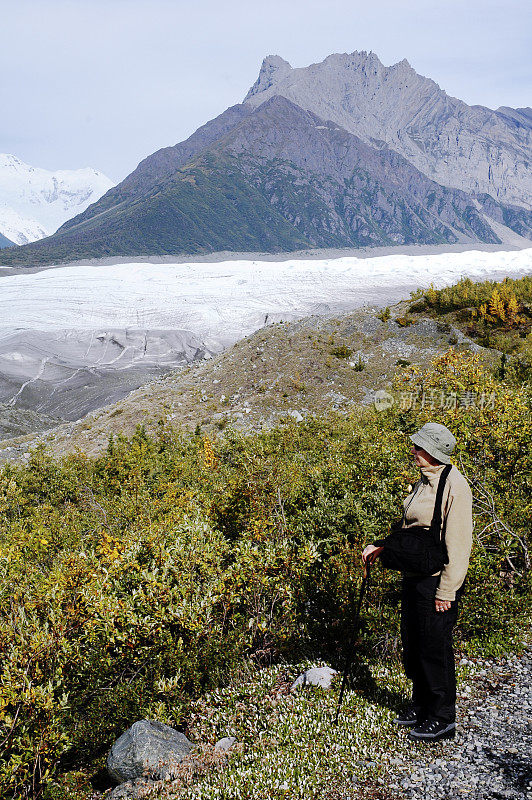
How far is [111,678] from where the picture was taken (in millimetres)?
5723

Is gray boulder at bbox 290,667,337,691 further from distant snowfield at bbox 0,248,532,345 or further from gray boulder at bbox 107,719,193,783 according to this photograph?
distant snowfield at bbox 0,248,532,345

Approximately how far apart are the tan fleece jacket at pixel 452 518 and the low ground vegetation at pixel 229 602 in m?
1.70

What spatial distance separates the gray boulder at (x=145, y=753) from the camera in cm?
459

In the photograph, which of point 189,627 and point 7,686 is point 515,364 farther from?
point 7,686

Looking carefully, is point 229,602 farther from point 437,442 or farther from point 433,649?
point 437,442

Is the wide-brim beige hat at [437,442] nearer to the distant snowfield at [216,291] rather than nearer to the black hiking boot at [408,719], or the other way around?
the black hiking boot at [408,719]

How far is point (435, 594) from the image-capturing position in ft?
14.1

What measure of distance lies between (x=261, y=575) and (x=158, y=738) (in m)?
2.06

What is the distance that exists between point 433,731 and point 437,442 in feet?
8.18

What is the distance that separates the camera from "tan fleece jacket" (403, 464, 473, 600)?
164 inches

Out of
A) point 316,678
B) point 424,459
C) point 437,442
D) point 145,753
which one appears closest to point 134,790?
point 145,753

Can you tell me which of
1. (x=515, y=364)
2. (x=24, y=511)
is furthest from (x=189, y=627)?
(x=515, y=364)

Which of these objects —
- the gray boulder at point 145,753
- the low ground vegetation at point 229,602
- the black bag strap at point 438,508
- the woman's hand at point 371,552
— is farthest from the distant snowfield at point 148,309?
the black bag strap at point 438,508

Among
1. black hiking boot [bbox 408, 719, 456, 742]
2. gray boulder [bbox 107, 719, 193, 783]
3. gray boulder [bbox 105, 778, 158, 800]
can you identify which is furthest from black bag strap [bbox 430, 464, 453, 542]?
gray boulder [bbox 105, 778, 158, 800]
